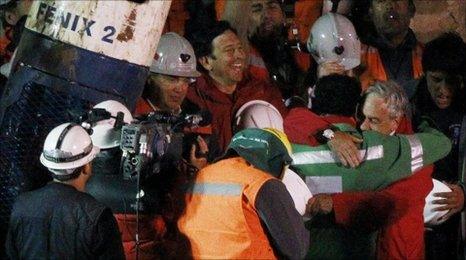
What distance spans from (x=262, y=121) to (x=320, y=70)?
3.08 feet

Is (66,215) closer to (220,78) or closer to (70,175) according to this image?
(70,175)

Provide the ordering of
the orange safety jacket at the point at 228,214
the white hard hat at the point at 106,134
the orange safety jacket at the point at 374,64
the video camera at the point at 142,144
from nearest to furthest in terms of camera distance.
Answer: the orange safety jacket at the point at 228,214, the video camera at the point at 142,144, the white hard hat at the point at 106,134, the orange safety jacket at the point at 374,64

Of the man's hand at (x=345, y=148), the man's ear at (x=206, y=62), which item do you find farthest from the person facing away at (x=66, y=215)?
the man's ear at (x=206, y=62)

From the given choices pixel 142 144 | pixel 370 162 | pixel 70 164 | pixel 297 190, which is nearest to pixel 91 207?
pixel 70 164

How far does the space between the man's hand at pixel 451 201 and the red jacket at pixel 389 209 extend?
0.37 metres

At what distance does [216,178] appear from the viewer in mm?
3209

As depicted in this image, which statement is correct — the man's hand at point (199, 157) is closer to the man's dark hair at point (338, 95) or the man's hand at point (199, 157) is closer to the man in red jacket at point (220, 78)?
the man's dark hair at point (338, 95)

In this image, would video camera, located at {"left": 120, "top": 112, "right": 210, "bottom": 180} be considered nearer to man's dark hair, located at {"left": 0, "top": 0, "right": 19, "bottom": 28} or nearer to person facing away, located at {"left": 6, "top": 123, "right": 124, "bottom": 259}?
person facing away, located at {"left": 6, "top": 123, "right": 124, "bottom": 259}

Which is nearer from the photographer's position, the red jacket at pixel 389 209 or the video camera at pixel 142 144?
the video camera at pixel 142 144

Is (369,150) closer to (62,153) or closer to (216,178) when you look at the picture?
(216,178)

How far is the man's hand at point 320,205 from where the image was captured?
3820 mm

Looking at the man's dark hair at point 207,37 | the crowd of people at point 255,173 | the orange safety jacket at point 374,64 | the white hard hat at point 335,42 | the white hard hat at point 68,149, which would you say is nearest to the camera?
the crowd of people at point 255,173

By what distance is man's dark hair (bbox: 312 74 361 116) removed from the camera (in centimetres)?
407

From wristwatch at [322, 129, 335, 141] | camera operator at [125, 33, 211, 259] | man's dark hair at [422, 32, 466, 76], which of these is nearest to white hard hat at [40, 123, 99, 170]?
camera operator at [125, 33, 211, 259]
